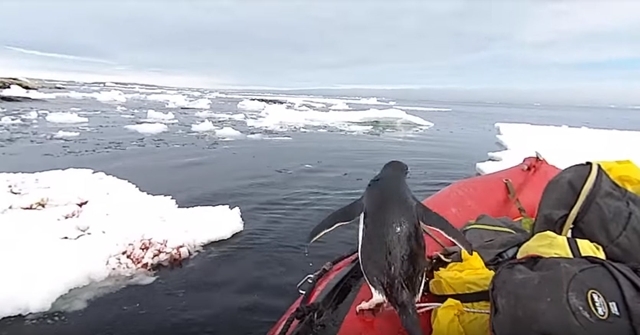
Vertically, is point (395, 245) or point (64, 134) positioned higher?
point (395, 245)

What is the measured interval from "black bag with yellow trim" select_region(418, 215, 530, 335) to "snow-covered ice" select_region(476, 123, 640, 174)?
4.83 metres

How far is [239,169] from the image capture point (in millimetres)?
8133

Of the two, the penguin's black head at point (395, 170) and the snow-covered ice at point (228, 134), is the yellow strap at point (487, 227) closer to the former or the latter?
the penguin's black head at point (395, 170)

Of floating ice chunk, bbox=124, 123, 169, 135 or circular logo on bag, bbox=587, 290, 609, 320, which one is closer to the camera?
circular logo on bag, bbox=587, 290, 609, 320

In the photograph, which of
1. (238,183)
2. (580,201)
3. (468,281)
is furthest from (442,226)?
(238,183)

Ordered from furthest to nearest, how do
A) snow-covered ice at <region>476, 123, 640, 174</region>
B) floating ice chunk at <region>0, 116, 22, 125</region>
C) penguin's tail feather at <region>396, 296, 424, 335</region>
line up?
floating ice chunk at <region>0, 116, 22, 125</region> < snow-covered ice at <region>476, 123, 640, 174</region> < penguin's tail feather at <region>396, 296, 424, 335</region>

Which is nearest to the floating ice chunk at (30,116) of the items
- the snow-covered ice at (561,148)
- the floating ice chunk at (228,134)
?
the floating ice chunk at (228,134)

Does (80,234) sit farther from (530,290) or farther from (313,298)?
(530,290)

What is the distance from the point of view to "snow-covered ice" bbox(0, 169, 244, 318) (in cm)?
342

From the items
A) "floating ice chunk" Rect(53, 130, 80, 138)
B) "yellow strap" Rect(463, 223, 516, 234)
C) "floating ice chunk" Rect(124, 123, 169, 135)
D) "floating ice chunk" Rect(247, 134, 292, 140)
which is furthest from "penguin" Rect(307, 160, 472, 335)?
"floating ice chunk" Rect(124, 123, 169, 135)

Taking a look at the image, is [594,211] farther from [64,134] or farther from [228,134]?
[64,134]

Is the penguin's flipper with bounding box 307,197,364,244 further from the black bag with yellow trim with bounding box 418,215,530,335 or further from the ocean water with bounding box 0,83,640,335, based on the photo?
the ocean water with bounding box 0,83,640,335

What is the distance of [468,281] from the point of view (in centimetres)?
193

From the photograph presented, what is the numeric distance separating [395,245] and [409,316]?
0.87ft
